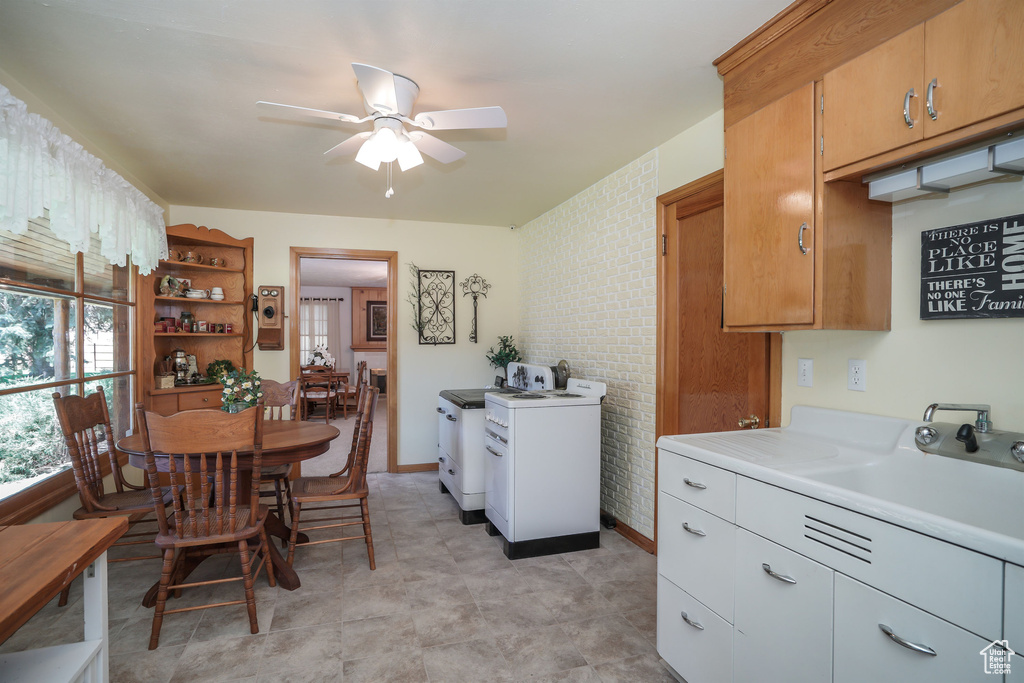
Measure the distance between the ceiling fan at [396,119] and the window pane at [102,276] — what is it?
1.99 metres

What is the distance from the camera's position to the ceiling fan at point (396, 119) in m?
1.96

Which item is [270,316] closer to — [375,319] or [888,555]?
[888,555]

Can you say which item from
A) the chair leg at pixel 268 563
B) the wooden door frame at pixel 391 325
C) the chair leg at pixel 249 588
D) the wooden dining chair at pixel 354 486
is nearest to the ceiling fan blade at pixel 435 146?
the wooden dining chair at pixel 354 486

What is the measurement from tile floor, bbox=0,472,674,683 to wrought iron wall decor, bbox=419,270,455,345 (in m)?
2.36

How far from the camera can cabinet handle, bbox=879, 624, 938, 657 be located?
43.6 inches

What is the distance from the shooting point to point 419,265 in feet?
16.8

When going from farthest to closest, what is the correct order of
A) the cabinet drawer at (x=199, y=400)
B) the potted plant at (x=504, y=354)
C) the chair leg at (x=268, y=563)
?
the potted plant at (x=504, y=354) < the cabinet drawer at (x=199, y=400) < the chair leg at (x=268, y=563)

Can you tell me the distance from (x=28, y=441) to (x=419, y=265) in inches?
128

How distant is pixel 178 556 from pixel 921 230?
371 cm

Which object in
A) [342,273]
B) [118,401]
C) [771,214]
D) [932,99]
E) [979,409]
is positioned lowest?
[118,401]

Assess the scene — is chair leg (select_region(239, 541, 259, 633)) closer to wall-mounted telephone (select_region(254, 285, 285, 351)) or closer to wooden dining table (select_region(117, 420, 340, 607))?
wooden dining table (select_region(117, 420, 340, 607))

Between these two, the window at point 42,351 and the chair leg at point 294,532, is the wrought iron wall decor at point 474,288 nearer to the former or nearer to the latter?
the chair leg at point 294,532

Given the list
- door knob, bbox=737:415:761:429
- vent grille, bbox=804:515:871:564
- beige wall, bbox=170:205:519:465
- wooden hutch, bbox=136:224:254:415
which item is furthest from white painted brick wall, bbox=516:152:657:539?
wooden hutch, bbox=136:224:254:415

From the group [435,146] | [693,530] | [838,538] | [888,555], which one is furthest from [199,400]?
[888,555]
